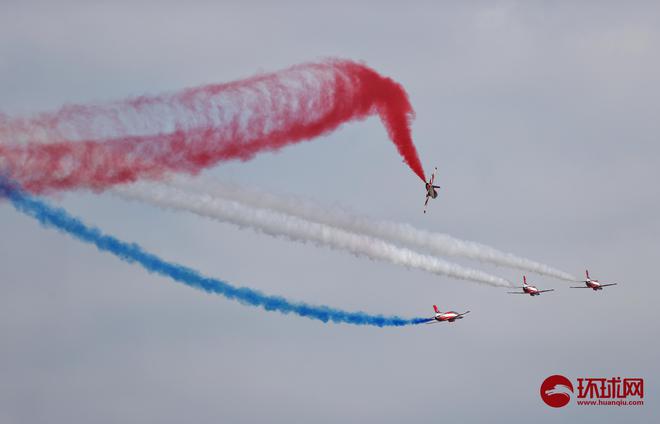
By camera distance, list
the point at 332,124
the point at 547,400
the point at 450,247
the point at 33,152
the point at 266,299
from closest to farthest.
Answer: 1. the point at 33,152
2. the point at 332,124
3. the point at 266,299
4. the point at 450,247
5. the point at 547,400

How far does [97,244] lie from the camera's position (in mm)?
87312

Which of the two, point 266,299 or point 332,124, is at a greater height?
point 332,124

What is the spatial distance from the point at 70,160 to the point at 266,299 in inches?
666

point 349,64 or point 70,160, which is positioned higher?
point 349,64

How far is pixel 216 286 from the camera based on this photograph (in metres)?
93.4

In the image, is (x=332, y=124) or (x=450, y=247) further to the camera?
(x=450, y=247)

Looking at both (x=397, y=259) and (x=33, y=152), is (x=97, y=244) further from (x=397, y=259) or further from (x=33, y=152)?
(x=397, y=259)

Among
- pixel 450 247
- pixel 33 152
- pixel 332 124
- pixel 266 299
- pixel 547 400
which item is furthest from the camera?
pixel 547 400

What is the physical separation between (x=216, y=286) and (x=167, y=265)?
11.7 ft

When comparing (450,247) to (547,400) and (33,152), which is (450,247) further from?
(33,152)

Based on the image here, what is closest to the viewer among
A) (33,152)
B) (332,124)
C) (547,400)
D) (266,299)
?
(33,152)

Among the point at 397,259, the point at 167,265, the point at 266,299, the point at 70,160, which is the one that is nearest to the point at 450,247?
the point at 397,259

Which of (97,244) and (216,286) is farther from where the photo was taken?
(216,286)

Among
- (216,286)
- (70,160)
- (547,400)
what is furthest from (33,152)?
(547,400)
